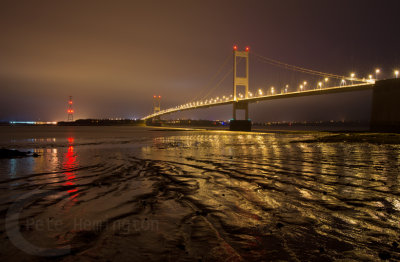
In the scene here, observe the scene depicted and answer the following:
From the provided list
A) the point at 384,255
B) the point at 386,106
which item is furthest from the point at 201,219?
the point at 386,106

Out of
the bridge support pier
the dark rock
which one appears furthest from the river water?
the bridge support pier

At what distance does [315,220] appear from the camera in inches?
121

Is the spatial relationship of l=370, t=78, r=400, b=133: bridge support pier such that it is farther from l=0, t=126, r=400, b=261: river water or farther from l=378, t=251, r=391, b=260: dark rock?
l=378, t=251, r=391, b=260: dark rock

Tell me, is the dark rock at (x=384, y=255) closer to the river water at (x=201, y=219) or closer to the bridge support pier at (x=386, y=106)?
the river water at (x=201, y=219)

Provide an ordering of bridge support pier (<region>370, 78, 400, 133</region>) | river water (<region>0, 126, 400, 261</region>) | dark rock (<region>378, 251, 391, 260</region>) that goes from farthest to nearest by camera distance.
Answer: bridge support pier (<region>370, 78, 400, 133</region>), river water (<region>0, 126, 400, 261</region>), dark rock (<region>378, 251, 391, 260</region>)

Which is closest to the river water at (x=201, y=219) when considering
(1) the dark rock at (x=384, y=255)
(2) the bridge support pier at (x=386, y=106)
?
(1) the dark rock at (x=384, y=255)

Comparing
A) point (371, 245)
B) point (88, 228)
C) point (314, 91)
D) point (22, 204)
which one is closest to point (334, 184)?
point (371, 245)

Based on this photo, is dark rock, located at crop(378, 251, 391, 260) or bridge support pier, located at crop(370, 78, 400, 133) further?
bridge support pier, located at crop(370, 78, 400, 133)

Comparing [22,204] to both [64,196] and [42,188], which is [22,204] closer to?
[64,196]

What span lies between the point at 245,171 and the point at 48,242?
4994 mm

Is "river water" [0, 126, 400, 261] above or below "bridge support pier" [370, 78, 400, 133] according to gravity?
below

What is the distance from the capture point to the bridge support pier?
3300cm

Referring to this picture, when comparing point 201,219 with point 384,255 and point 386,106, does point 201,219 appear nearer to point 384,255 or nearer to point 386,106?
point 384,255

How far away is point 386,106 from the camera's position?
34312mm
